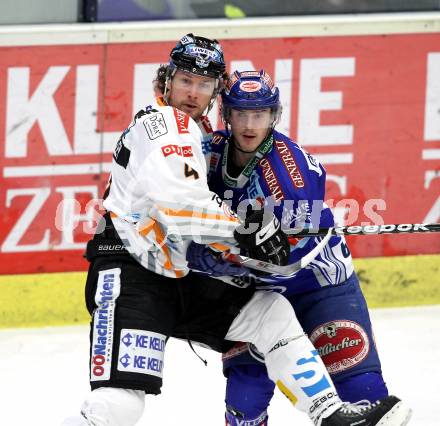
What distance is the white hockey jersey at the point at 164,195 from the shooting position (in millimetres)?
3691

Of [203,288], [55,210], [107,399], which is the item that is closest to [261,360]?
[203,288]

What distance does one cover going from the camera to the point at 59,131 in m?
5.84

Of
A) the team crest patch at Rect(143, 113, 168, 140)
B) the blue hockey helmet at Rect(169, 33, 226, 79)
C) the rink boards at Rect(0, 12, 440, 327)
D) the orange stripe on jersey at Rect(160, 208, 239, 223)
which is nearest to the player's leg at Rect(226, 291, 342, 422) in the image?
the orange stripe on jersey at Rect(160, 208, 239, 223)

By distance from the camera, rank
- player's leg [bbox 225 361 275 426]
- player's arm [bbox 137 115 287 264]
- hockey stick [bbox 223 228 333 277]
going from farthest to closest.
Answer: player's leg [bbox 225 361 275 426]
hockey stick [bbox 223 228 333 277]
player's arm [bbox 137 115 287 264]

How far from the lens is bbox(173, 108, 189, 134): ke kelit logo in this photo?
12.4 ft

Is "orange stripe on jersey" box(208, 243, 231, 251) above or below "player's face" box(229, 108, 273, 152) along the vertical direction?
below

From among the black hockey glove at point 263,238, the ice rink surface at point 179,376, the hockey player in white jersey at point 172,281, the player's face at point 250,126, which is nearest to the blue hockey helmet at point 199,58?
the hockey player in white jersey at point 172,281

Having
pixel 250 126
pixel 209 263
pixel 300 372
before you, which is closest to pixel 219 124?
pixel 250 126

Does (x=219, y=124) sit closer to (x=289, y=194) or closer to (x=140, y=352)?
(x=289, y=194)

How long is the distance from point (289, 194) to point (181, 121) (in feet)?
1.43

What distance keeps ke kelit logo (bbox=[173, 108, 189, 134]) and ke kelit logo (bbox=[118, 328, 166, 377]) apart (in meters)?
0.58

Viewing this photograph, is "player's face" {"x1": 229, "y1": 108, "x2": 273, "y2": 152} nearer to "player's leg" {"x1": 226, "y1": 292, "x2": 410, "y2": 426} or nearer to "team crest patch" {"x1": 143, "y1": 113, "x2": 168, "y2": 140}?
"team crest patch" {"x1": 143, "y1": 113, "x2": 168, "y2": 140}

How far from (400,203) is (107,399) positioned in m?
2.81

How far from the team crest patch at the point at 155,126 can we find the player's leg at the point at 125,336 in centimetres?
41
